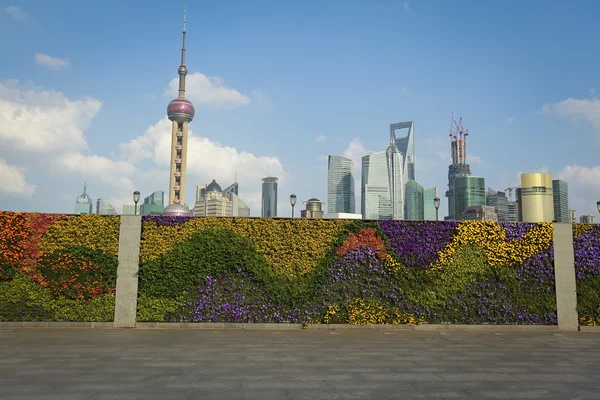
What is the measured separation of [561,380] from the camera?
1007 centimetres

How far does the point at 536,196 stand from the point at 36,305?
163949mm

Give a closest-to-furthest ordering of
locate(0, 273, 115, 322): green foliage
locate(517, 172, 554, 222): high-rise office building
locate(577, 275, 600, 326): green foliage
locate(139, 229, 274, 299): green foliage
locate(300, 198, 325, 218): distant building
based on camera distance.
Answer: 1. locate(0, 273, 115, 322): green foliage
2. locate(139, 229, 274, 299): green foliage
3. locate(577, 275, 600, 326): green foliage
4. locate(300, 198, 325, 218): distant building
5. locate(517, 172, 554, 222): high-rise office building

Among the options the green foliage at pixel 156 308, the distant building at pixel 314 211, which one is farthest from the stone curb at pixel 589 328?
the green foliage at pixel 156 308

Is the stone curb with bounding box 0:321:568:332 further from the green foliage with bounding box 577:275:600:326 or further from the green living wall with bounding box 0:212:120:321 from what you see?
the green foliage with bounding box 577:275:600:326

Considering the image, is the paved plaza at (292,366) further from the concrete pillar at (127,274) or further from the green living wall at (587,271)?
the green living wall at (587,271)

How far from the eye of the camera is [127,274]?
780 inches

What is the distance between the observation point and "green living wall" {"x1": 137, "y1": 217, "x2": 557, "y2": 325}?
65.1 feet

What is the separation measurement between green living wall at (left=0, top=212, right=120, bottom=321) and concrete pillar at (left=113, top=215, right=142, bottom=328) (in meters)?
0.29

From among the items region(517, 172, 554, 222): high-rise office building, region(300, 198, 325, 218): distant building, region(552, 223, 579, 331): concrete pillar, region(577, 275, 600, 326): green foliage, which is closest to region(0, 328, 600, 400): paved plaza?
region(552, 223, 579, 331): concrete pillar

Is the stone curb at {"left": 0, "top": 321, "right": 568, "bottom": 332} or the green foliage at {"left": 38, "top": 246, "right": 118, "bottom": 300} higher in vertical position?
the green foliage at {"left": 38, "top": 246, "right": 118, "bottom": 300}

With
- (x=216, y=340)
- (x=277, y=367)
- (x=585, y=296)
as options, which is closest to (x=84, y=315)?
(x=216, y=340)

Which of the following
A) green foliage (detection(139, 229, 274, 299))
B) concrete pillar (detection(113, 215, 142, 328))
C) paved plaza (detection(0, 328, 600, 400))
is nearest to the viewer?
paved plaza (detection(0, 328, 600, 400))

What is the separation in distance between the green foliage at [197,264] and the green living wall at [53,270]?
5.79ft

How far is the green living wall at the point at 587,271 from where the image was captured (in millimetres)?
20500
